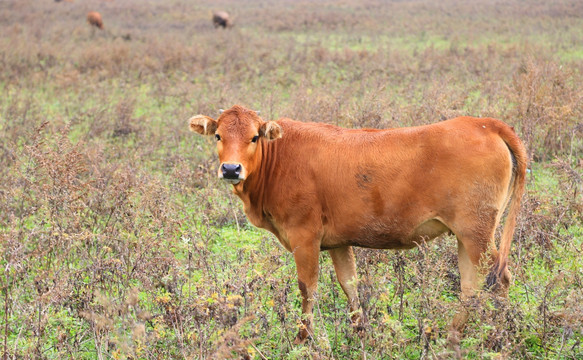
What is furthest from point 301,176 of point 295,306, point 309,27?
point 309,27

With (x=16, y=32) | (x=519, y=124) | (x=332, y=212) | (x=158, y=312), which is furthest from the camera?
(x=16, y=32)

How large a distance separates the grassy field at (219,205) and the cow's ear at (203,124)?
99 cm

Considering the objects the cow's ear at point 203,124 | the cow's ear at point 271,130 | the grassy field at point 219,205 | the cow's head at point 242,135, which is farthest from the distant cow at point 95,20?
the cow's ear at point 271,130

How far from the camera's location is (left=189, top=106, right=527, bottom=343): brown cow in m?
4.68

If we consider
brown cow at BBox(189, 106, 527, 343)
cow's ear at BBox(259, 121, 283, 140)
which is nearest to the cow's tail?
brown cow at BBox(189, 106, 527, 343)

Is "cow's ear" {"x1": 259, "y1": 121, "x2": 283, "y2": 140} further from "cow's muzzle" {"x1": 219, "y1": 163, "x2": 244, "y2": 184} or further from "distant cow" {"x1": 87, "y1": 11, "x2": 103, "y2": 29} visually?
"distant cow" {"x1": 87, "y1": 11, "x2": 103, "y2": 29}

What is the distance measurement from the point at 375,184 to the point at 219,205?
3.53 meters

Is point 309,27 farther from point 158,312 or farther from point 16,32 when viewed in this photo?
point 158,312

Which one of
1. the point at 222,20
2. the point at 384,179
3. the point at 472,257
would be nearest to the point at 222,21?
the point at 222,20

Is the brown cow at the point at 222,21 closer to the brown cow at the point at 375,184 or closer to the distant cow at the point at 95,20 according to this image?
the distant cow at the point at 95,20

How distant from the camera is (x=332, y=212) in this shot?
5.05 metres

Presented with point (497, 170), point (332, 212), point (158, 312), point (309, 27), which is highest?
point (497, 170)

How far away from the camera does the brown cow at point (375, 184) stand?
4684mm

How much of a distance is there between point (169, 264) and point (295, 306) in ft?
4.34
